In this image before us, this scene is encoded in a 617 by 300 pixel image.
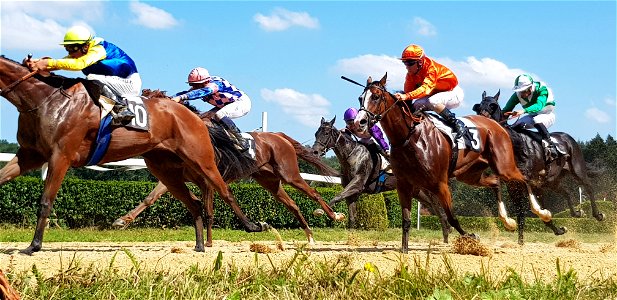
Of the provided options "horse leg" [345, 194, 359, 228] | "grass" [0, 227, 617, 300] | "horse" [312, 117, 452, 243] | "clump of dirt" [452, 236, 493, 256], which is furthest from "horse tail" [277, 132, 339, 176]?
"grass" [0, 227, 617, 300]

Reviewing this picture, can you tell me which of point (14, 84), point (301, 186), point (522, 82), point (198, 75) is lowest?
point (301, 186)

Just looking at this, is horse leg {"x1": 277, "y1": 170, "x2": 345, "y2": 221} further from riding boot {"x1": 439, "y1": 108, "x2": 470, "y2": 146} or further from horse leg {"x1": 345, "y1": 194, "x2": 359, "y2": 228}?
riding boot {"x1": 439, "y1": 108, "x2": 470, "y2": 146}

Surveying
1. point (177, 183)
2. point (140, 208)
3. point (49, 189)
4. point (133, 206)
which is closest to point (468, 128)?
point (177, 183)

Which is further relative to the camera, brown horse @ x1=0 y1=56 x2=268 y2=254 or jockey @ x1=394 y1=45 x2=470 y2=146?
jockey @ x1=394 y1=45 x2=470 y2=146

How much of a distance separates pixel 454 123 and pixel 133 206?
671cm

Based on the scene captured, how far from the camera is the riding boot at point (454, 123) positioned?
8656 millimetres

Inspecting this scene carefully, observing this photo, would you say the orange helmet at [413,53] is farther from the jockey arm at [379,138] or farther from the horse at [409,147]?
the jockey arm at [379,138]

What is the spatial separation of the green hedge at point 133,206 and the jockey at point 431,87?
5313mm

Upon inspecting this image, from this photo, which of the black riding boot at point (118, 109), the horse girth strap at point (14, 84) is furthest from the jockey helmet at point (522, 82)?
the horse girth strap at point (14, 84)

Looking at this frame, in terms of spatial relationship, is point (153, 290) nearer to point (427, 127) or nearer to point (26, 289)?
point (26, 289)

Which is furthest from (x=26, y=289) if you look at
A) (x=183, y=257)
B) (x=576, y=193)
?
(x=576, y=193)

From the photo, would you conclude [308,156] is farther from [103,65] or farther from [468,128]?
[103,65]

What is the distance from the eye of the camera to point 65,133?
274 inches

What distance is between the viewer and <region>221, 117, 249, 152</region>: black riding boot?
9789 millimetres
